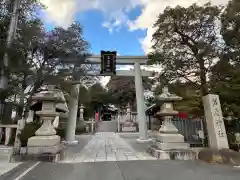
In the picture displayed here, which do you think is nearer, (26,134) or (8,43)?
(26,134)

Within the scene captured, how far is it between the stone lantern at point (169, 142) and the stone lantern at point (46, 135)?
357cm

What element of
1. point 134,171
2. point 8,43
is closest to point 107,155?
point 134,171

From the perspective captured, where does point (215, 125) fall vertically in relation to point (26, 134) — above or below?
above

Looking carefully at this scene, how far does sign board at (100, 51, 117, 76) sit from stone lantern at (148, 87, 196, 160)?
4.49 m

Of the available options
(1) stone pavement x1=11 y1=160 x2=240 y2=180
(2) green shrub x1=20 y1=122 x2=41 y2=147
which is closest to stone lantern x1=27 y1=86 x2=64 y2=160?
(2) green shrub x1=20 y1=122 x2=41 y2=147

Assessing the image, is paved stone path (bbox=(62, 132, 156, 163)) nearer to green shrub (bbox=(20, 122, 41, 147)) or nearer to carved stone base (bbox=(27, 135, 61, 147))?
carved stone base (bbox=(27, 135, 61, 147))

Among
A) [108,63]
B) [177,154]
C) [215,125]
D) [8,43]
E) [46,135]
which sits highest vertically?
[108,63]

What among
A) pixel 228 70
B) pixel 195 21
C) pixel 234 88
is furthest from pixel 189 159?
pixel 195 21

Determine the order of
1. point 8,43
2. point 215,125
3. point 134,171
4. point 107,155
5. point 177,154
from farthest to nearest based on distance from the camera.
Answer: point 107,155 → point 8,43 → point 177,154 → point 215,125 → point 134,171

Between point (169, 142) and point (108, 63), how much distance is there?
607 centimetres

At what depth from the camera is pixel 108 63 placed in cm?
1168

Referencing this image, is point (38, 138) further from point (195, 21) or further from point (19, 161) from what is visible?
point (195, 21)

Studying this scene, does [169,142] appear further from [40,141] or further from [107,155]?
[40,141]

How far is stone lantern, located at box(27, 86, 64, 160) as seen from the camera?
662 centimetres
